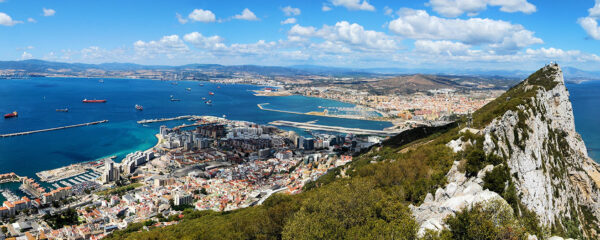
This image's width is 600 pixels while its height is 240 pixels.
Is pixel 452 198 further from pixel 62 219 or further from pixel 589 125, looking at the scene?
pixel 589 125

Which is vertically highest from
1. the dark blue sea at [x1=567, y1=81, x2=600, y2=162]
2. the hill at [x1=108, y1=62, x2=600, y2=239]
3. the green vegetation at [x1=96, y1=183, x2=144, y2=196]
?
the hill at [x1=108, y1=62, x2=600, y2=239]

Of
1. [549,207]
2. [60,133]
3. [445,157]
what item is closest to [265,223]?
[445,157]

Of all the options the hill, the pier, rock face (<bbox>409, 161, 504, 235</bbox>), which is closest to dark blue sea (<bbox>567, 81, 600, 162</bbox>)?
the pier

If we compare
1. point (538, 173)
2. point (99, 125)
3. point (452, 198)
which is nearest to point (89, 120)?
point (99, 125)

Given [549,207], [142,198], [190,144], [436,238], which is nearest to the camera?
[436,238]

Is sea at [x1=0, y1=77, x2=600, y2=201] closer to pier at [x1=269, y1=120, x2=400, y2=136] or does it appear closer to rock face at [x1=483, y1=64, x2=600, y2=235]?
pier at [x1=269, y1=120, x2=400, y2=136]

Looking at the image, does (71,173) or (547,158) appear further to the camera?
(71,173)

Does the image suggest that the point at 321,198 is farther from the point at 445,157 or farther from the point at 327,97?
the point at 327,97
